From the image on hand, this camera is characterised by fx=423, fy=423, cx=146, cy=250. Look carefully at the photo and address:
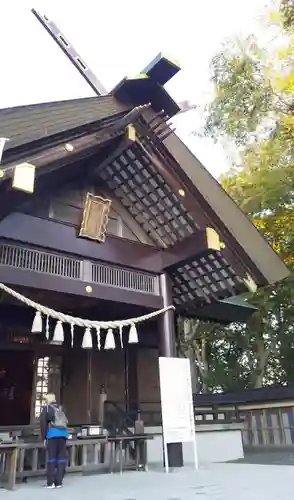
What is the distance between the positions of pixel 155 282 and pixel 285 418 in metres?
4.87

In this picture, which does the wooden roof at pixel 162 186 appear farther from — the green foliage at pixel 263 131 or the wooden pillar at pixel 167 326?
the green foliage at pixel 263 131

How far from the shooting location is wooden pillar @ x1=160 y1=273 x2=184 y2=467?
6.16m

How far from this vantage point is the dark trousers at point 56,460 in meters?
4.91

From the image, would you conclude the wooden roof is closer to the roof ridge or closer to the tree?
the roof ridge

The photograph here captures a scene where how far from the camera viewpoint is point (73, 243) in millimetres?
6480

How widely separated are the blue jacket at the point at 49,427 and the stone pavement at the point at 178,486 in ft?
1.82

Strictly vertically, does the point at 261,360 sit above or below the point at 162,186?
below

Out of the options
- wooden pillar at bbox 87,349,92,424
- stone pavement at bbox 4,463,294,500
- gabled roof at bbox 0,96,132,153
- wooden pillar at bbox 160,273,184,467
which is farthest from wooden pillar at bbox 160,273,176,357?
gabled roof at bbox 0,96,132,153

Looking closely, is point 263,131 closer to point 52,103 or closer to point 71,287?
point 52,103

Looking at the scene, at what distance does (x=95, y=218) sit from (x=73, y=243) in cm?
64

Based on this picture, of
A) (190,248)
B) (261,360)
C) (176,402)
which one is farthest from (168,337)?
(261,360)

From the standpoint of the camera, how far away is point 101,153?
23.4 ft

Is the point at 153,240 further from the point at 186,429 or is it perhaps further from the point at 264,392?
the point at 264,392

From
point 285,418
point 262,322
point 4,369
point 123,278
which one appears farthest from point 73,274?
point 262,322
